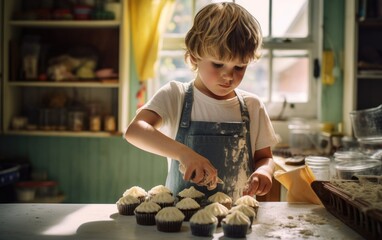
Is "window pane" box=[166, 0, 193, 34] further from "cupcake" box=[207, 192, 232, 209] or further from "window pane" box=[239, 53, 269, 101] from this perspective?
"cupcake" box=[207, 192, 232, 209]

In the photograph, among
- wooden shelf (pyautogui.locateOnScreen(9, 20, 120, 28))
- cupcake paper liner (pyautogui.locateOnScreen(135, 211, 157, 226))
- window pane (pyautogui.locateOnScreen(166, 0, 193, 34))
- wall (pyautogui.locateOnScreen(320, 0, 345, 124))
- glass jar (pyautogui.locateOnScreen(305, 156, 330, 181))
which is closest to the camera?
cupcake paper liner (pyautogui.locateOnScreen(135, 211, 157, 226))

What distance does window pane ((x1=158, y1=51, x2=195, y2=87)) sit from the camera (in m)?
3.83

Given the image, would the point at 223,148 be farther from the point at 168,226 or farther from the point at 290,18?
the point at 290,18

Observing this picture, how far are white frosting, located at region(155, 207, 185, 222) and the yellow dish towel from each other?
0.51m

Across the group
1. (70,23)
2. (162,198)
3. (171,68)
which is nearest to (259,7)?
(171,68)

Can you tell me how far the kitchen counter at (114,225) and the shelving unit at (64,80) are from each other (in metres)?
2.10

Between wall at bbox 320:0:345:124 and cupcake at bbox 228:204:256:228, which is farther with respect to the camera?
wall at bbox 320:0:345:124

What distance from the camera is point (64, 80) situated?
3.54 meters

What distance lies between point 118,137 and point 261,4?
1.48m

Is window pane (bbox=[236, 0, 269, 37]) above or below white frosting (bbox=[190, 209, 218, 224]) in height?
above

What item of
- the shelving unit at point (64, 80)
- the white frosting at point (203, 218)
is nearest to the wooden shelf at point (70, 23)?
the shelving unit at point (64, 80)

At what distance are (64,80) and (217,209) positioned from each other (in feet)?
8.10

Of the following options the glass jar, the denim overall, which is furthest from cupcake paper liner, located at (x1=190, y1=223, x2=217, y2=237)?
the glass jar

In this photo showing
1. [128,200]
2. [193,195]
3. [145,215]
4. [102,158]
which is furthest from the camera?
[102,158]
